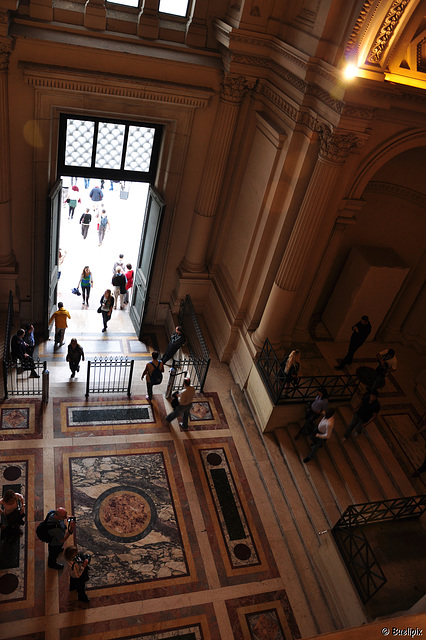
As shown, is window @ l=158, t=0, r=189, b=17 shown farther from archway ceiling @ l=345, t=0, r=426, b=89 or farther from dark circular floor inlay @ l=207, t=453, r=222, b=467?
dark circular floor inlay @ l=207, t=453, r=222, b=467

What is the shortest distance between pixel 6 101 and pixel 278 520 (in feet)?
29.1

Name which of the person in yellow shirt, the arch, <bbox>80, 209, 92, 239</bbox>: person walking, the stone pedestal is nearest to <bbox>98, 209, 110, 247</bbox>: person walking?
<bbox>80, 209, 92, 239</bbox>: person walking

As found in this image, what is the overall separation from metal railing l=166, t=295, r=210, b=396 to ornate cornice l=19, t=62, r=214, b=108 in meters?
4.42

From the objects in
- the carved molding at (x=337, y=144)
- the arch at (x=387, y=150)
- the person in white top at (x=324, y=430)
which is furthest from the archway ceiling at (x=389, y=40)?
the person in white top at (x=324, y=430)

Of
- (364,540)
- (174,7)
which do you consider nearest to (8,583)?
(364,540)

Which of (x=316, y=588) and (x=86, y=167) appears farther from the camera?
(x=86, y=167)

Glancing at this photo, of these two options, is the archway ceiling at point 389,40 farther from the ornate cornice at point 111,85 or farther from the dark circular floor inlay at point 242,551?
the dark circular floor inlay at point 242,551

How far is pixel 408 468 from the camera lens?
9.09 metres

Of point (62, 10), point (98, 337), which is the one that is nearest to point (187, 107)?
point (62, 10)

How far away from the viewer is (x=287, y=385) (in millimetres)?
9734

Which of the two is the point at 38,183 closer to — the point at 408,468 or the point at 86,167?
the point at 86,167

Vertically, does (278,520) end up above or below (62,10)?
below

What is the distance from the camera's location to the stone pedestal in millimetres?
10930

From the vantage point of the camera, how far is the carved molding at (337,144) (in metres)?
8.35
